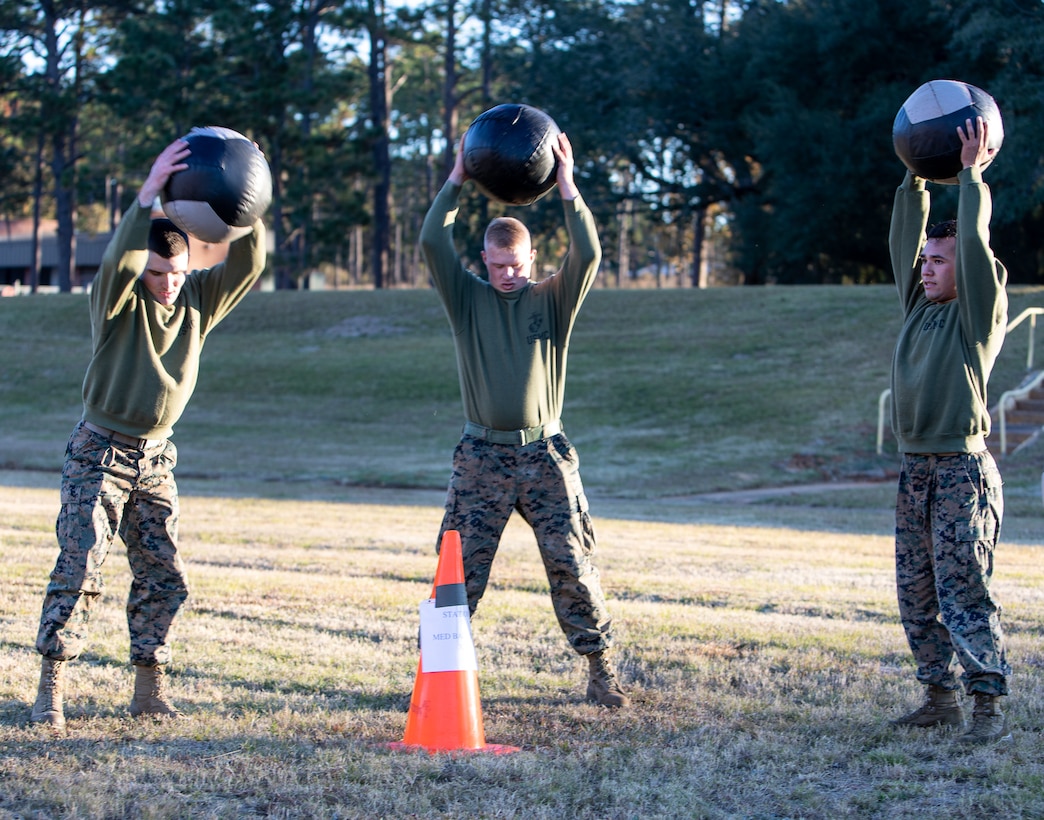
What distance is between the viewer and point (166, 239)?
4711mm

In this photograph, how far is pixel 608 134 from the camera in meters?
40.2

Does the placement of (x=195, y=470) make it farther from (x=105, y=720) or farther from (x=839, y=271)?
(x=839, y=271)

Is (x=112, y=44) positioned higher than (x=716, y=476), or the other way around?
(x=112, y=44)

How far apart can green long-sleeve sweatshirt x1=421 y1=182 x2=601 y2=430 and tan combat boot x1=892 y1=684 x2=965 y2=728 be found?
1.91 metres

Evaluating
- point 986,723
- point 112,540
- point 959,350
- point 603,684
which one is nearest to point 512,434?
point 603,684

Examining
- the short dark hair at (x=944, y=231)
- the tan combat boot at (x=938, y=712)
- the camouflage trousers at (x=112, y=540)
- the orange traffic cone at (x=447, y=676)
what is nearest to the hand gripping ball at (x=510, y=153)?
the orange traffic cone at (x=447, y=676)

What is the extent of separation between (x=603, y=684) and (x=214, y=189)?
2614 millimetres

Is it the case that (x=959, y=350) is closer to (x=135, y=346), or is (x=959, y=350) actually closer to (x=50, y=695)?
(x=135, y=346)

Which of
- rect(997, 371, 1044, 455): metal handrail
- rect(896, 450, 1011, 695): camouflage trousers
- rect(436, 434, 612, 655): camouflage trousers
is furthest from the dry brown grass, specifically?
rect(997, 371, 1044, 455): metal handrail

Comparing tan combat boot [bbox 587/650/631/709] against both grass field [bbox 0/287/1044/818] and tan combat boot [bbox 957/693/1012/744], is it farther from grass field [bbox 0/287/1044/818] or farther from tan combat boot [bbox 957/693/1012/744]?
tan combat boot [bbox 957/693/1012/744]

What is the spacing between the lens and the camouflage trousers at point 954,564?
4.57 meters

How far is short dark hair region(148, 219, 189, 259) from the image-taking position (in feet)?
15.4

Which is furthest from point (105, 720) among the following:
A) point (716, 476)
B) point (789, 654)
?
point (716, 476)

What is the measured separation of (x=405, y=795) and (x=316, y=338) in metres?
28.3
